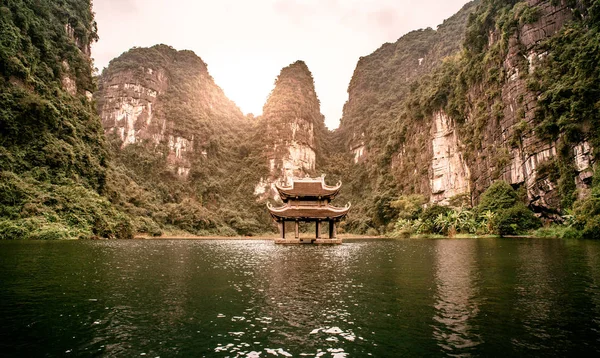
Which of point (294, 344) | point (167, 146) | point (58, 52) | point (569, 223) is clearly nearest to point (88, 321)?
point (294, 344)

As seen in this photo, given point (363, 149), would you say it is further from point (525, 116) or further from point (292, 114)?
point (525, 116)

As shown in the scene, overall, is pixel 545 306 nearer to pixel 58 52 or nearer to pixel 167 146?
pixel 58 52

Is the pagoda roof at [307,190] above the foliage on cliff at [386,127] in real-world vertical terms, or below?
below

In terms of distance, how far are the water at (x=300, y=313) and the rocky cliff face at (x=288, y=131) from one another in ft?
253

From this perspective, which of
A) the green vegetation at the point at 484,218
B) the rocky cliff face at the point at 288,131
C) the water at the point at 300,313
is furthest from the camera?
the rocky cliff face at the point at 288,131

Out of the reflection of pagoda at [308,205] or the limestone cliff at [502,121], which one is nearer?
the reflection of pagoda at [308,205]

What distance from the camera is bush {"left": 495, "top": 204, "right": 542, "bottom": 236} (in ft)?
107

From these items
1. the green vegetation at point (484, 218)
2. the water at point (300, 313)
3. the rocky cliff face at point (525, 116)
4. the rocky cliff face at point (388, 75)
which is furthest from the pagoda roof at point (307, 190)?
the rocky cliff face at point (388, 75)

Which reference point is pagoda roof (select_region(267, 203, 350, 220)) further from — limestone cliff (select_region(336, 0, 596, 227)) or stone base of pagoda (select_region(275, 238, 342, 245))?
limestone cliff (select_region(336, 0, 596, 227))

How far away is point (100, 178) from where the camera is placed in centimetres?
4300

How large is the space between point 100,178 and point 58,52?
748 inches

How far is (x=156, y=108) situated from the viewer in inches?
3548

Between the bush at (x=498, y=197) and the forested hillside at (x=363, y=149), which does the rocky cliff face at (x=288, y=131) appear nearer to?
the forested hillside at (x=363, y=149)

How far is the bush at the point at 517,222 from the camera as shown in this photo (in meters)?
32.6
